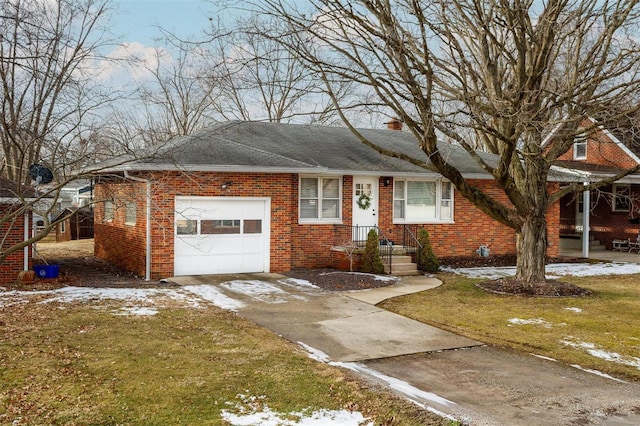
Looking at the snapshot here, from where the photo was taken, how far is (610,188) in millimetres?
24172

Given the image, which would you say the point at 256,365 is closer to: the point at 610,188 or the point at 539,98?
the point at 539,98

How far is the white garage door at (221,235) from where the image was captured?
14539mm

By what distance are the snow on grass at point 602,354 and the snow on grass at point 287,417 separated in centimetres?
414

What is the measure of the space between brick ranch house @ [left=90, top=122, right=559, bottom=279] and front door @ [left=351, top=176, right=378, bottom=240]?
0.10 ft

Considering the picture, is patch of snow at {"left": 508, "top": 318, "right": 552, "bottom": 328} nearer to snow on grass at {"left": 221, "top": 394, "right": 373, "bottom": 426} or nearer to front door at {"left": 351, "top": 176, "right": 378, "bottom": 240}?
snow on grass at {"left": 221, "top": 394, "right": 373, "bottom": 426}

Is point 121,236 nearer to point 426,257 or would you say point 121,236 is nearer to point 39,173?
point 39,173

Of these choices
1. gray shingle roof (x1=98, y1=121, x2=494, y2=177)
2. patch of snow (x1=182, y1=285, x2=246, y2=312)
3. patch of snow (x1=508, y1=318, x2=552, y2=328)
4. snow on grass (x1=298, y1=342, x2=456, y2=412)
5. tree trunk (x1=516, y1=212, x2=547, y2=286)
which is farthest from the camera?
gray shingle roof (x1=98, y1=121, x2=494, y2=177)

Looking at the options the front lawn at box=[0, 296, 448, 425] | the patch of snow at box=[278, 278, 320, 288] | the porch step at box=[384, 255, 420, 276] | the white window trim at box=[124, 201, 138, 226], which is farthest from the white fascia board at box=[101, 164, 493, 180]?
the front lawn at box=[0, 296, 448, 425]

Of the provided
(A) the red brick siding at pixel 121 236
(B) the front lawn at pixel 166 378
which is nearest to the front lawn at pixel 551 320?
(B) the front lawn at pixel 166 378

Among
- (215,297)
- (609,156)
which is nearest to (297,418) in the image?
(215,297)

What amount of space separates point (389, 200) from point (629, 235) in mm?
11771

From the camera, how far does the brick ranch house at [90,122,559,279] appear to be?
46.9ft

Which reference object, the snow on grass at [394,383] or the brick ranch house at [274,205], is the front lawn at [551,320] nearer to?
the snow on grass at [394,383]

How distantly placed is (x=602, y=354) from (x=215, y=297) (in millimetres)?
7237
